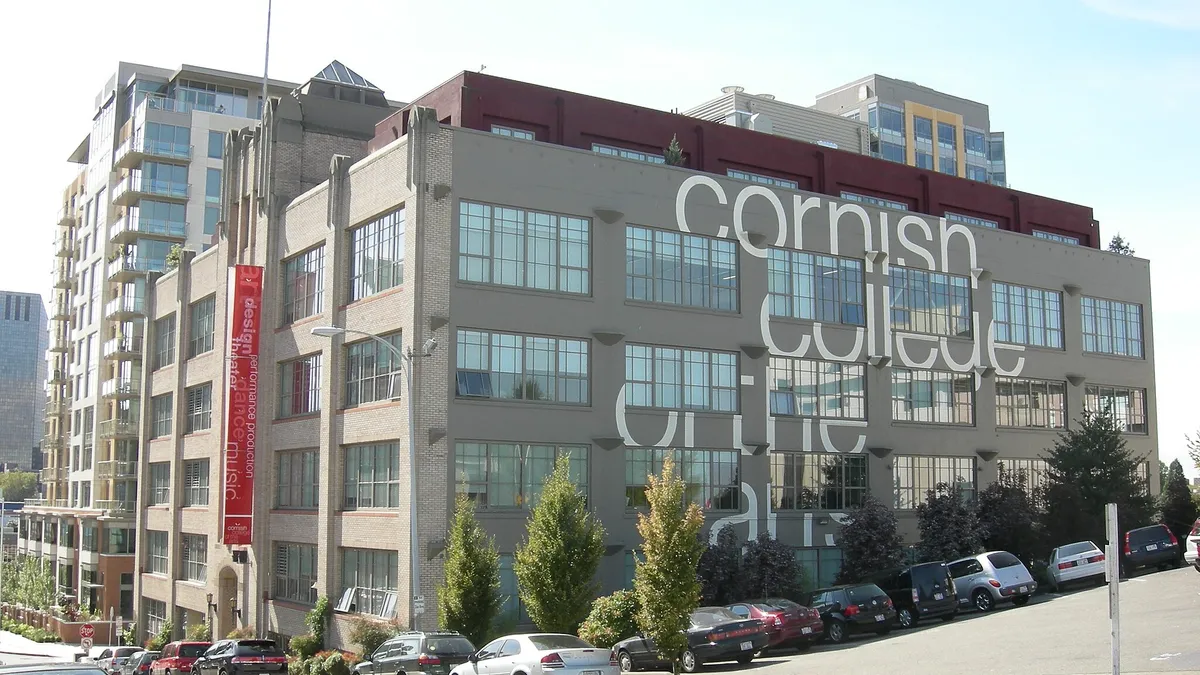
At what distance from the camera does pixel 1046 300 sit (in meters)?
55.8

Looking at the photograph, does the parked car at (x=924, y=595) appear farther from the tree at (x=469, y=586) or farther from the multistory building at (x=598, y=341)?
the tree at (x=469, y=586)

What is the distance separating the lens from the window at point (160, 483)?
6122 centimetres

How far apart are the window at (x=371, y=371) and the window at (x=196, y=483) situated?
16.6 meters

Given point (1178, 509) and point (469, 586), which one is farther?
point (1178, 509)

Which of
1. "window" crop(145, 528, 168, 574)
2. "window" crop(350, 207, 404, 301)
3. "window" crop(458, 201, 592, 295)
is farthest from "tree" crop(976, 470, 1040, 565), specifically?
"window" crop(145, 528, 168, 574)

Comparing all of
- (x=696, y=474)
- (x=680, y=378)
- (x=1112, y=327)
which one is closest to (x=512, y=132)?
(x=680, y=378)

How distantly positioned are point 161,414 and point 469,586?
35.7 metres

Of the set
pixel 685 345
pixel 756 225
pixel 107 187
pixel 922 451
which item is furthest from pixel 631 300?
pixel 107 187

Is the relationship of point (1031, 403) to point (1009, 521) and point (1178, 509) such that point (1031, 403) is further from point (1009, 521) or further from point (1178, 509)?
point (1009, 521)

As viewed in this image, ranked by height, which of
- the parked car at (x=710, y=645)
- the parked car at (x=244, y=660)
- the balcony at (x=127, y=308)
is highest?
the balcony at (x=127, y=308)

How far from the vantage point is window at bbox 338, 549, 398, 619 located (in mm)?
38906

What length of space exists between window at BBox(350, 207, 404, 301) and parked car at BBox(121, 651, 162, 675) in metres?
16.4

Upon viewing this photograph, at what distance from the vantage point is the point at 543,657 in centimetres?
2534

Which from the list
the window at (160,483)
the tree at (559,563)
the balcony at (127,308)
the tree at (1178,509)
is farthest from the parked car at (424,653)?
the balcony at (127,308)
